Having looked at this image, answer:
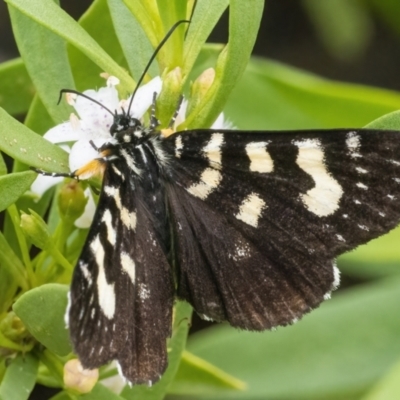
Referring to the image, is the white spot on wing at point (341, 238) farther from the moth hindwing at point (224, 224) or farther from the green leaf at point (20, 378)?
the green leaf at point (20, 378)

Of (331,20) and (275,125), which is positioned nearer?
(275,125)

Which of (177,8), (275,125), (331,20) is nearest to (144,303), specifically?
(177,8)

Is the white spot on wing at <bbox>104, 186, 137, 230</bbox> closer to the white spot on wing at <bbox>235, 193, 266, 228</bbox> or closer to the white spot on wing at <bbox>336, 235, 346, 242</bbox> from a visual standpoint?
the white spot on wing at <bbox>235, 193, 266, 228</bbox>

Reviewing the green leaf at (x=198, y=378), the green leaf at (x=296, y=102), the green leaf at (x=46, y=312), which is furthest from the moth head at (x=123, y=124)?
the green leaf at (x=296, y=102)

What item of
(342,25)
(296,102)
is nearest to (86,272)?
(296,102)

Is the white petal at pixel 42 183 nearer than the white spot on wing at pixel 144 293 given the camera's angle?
No

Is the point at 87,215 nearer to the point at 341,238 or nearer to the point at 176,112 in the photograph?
the point at 176,112

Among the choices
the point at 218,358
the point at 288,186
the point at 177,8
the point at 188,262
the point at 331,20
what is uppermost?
the point at 177,8

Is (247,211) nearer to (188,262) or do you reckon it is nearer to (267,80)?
(188,262)
